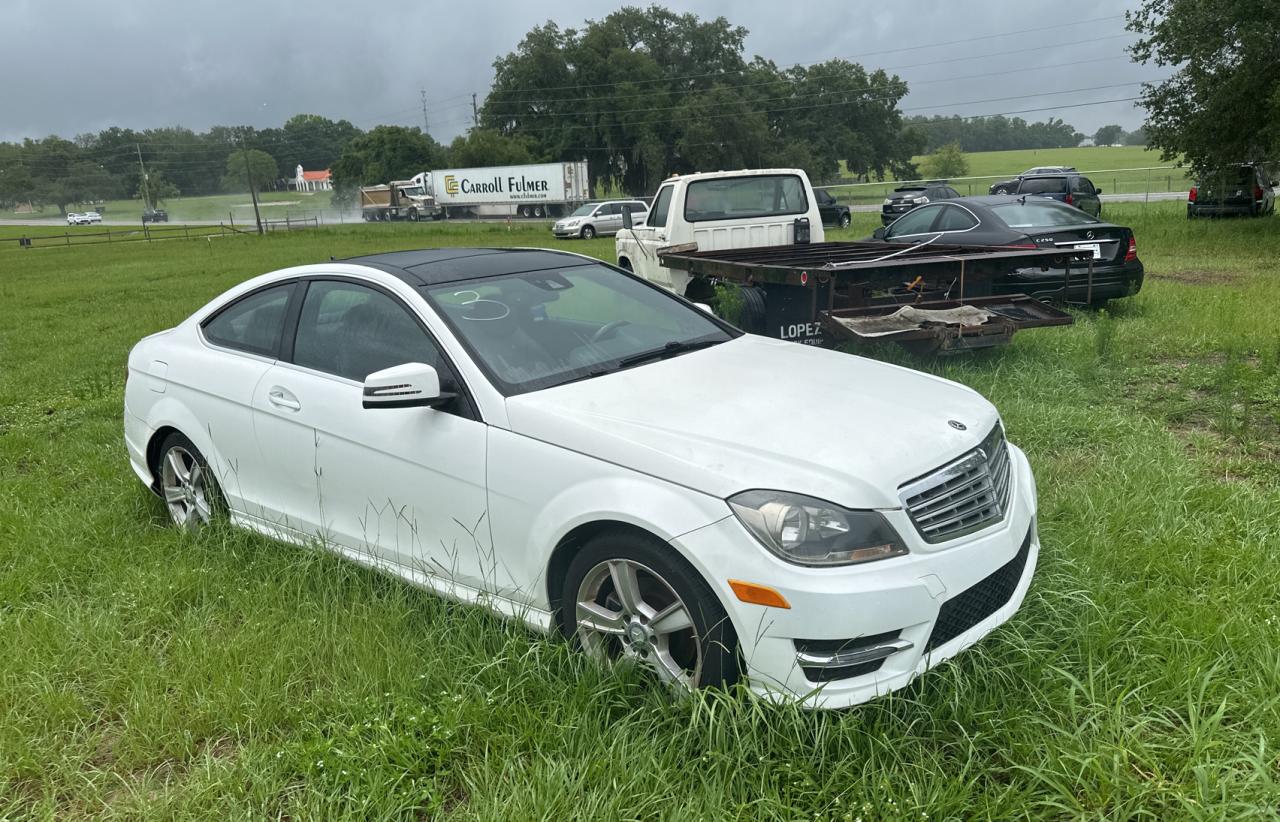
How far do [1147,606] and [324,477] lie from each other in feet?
10.9

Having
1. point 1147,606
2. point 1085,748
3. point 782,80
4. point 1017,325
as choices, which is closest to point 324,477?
point 1085,748

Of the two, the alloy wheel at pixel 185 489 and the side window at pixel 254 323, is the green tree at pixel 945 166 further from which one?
the alloy wheel at pixel 185 489

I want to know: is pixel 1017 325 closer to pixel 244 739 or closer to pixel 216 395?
pixel 216 395

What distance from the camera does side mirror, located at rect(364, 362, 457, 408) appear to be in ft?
10.8

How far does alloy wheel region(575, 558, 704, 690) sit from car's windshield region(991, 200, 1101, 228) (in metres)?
8.49

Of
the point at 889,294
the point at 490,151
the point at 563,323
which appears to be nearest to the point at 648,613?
the point at 563,323

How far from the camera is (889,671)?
8.77ft

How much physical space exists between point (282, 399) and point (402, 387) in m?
1.05

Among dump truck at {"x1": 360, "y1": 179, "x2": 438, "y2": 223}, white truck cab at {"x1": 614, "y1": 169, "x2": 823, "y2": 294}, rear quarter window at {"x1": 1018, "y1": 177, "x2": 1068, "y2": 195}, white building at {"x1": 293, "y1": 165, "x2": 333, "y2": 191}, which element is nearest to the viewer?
white truck cab at {"x1": 614, "y1": 169, "x2": 823, "y2": 294}

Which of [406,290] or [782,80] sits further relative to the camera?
[782,80]

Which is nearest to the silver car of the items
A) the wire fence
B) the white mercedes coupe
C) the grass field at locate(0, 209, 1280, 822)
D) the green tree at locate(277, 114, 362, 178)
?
the wire fence

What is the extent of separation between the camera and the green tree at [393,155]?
268 ft

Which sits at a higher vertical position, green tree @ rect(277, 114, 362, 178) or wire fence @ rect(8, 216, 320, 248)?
green tree @ rect(277, 114, 362, 178)

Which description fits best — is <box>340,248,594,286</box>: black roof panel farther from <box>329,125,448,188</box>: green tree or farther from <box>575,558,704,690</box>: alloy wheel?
<box>329,125,448,188</box>: green tree
